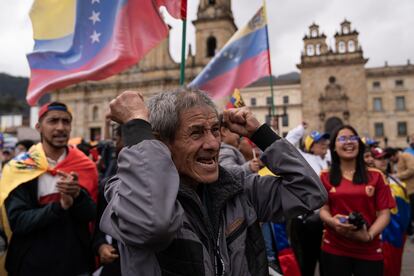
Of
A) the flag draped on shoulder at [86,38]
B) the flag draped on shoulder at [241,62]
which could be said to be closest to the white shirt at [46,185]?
the flag draped on shoulder at [86,38]

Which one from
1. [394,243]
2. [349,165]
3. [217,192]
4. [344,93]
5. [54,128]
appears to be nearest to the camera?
[217,192]

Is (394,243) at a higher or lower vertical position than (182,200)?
lower

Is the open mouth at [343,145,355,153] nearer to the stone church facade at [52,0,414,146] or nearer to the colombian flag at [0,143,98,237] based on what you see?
the colombian flag at [0,143,98,237]

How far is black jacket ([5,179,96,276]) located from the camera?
2535 mm

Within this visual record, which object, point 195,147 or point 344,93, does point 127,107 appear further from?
point 344,93

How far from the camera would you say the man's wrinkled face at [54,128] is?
3020 mm

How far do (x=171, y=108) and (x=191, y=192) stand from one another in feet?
1.28

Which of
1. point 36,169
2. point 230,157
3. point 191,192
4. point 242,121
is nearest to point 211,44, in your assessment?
point 230,157

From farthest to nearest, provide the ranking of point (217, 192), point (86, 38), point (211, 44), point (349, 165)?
point (211, 44), point (86, 38), point (349, 165), point (217, 192)

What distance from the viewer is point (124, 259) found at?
4.61ft

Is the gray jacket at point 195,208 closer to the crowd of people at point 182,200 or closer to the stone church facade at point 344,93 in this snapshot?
the crowd of people at point 182,200

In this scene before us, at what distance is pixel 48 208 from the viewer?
2539 mm

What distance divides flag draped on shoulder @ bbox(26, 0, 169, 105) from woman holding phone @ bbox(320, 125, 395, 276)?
2.15m

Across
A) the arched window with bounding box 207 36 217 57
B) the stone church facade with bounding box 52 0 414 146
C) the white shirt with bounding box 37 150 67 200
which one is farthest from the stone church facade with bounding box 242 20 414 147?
the white shirt with bounding box 37 150 67 200
